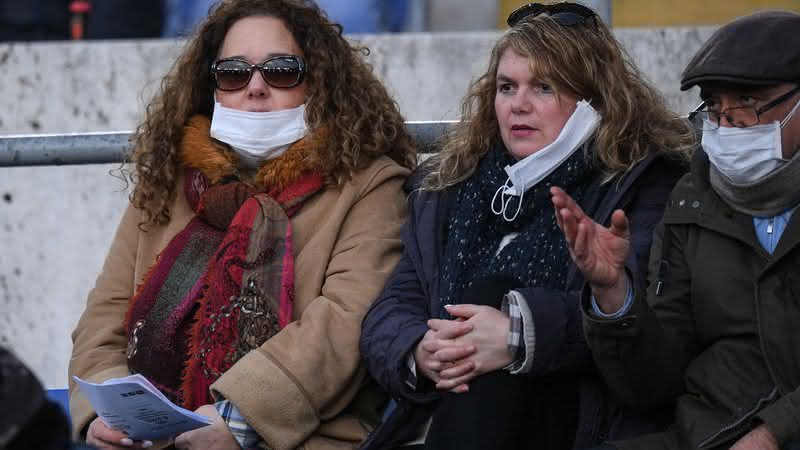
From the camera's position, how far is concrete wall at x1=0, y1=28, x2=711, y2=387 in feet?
20.8

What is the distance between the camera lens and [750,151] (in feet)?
Result: 11.9

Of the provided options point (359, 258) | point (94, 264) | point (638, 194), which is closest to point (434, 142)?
point (359, 258)

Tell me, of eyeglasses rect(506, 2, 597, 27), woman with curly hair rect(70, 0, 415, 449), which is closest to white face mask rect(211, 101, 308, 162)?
woman with curly hair rect(70, 0, 415, 449)

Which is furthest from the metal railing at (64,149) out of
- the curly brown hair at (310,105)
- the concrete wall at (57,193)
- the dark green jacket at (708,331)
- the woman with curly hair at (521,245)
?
the concrete wall at (57,193)

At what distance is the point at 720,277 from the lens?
144 inches

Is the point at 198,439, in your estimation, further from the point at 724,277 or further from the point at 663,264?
the point at 724,277

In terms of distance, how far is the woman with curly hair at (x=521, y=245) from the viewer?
3738 millimetres

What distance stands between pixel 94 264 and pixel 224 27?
1.98m

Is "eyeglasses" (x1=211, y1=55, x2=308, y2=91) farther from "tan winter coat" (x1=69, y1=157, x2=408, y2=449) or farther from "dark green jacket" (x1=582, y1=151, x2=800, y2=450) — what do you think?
"dark green jacket" (x1=582, y1=151, x2=800, y2=450)

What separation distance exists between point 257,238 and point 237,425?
20.8 inches

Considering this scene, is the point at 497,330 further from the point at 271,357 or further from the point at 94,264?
the point at 94,264

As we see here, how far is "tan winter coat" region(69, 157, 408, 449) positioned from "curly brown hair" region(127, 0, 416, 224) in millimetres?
65

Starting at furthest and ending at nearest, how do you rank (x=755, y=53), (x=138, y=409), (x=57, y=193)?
1. (x=57, y=193)
2. (x=138, y=409)
3. (x=755, y=53)

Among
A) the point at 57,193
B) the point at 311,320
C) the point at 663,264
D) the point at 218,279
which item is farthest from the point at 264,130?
the point at 57,193
